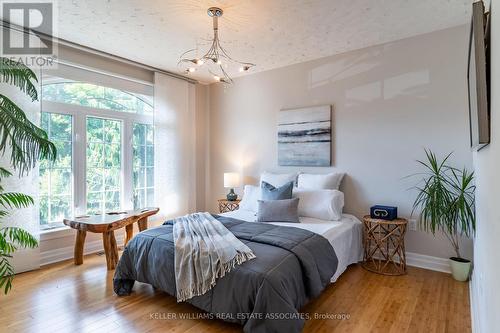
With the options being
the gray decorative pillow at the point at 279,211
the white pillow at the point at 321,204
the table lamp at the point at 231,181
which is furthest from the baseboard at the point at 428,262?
the table lamp at the point at 231,181

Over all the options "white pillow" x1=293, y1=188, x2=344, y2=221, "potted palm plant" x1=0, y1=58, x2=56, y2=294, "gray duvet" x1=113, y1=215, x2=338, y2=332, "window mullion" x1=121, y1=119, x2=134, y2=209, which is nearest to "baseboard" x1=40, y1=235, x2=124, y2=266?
"window mullion" x1=121, y1=119, x2=134, y2=209

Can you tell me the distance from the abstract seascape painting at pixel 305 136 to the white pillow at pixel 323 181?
236 mm

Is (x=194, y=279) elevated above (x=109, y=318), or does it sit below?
above

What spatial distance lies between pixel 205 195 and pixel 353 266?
2.82m

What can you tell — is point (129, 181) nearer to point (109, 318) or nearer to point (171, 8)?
point (109, 318)

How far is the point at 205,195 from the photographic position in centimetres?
502

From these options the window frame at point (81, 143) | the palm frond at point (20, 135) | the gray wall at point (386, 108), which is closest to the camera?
the palm frond at point (20, 135)

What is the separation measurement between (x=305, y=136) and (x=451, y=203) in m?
1.85

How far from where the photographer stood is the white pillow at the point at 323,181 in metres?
3.44

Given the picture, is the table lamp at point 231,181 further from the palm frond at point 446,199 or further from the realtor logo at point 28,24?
the realtor logo at point 28,24

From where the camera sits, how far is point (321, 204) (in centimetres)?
319

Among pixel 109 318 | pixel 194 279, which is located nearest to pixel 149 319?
pixel 109 318

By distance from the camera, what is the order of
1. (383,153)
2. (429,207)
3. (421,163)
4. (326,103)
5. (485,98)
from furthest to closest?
(326,103), (383,153), (421,163), (429,207), (485,98)

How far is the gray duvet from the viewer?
1769 millimetres
